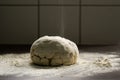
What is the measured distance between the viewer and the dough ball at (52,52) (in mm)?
4113

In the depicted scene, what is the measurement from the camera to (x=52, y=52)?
410 cm

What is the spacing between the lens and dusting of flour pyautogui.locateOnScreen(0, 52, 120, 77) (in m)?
3.78

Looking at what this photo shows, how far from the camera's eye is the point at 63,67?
4.08 m

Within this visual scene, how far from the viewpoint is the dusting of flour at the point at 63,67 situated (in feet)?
12.4

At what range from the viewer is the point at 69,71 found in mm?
3857

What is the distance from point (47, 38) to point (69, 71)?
576 millimetres

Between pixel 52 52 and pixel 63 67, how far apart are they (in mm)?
215

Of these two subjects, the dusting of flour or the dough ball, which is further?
the dough ball

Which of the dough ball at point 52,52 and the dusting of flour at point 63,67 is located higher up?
the dough ball at point 52,52

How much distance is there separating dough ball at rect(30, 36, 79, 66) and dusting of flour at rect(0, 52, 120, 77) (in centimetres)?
8

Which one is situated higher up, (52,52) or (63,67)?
(52,52)

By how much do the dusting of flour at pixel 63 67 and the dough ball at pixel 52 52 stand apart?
85 millimetres

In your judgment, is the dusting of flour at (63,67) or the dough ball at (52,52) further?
the dough ball at (52,52)

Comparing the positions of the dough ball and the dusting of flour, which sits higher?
the dough ball
